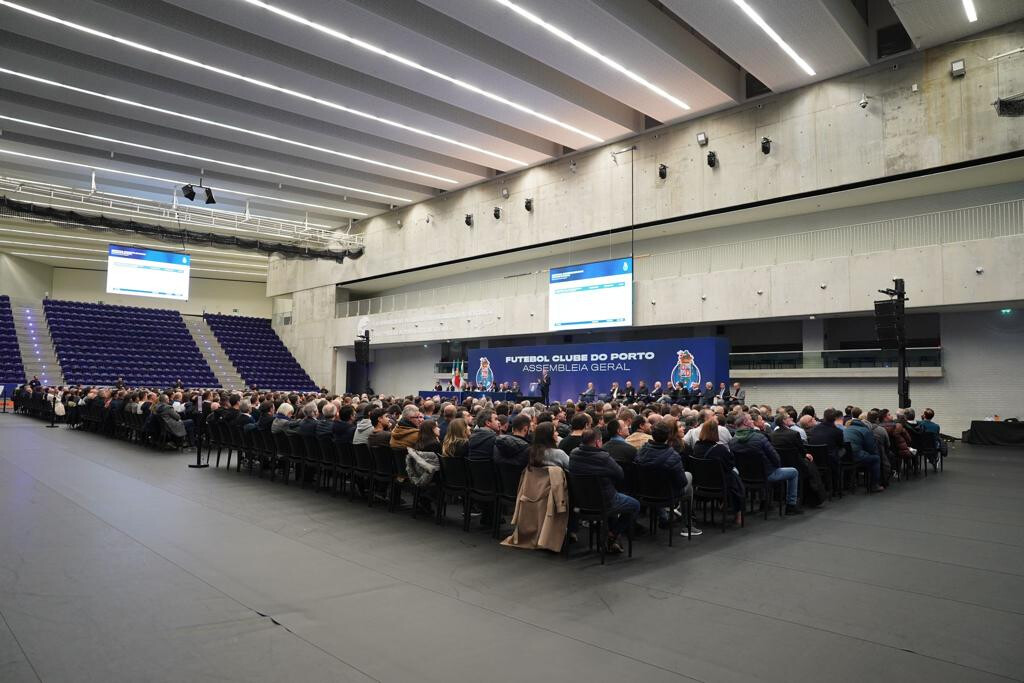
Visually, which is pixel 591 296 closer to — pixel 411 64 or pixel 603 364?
pixel 603 364

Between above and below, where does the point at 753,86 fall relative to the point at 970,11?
above

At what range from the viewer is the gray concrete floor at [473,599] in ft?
9.52

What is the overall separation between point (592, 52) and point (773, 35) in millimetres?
3724

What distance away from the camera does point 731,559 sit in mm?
4816

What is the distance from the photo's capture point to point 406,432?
6.39 metres

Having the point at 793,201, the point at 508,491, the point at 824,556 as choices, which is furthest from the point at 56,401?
the point at 793,201

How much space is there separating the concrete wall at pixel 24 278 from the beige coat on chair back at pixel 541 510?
1380 inches

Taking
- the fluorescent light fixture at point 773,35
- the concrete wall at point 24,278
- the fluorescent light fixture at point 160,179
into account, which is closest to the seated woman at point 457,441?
the fluorescent light fixture at point 773,35

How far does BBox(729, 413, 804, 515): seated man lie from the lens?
6.21 meters

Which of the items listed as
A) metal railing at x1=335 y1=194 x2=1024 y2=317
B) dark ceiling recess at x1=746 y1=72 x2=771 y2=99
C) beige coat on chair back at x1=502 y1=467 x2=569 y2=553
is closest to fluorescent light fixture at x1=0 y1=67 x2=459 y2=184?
metal railing at x1=335 y1=194 x2=1024 y2=317

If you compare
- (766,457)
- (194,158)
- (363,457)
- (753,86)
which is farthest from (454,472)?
(194,158)

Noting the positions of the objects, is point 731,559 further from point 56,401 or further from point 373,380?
point 373,380

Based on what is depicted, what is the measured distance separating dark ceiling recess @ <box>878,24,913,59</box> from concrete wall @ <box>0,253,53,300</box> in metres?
36.9

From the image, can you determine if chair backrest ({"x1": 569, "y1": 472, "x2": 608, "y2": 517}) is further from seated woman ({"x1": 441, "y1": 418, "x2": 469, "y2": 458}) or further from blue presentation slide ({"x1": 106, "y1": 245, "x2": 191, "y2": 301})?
blue presentation slide ({"x1": 106, "y1": 245, "x2": 191, "y2": 301})
